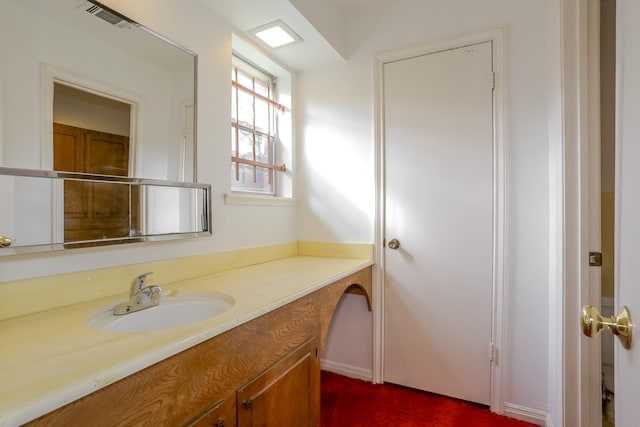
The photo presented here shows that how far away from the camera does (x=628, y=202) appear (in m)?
0.58

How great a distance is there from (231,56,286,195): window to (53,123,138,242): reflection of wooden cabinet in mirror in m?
0.76

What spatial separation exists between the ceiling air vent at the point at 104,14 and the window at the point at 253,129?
0.71 m

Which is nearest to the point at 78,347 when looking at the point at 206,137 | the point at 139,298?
the point at 139,298

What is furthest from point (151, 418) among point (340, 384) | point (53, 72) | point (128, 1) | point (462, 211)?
point (462, 211)

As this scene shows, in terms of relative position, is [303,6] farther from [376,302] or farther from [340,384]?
[340,384]

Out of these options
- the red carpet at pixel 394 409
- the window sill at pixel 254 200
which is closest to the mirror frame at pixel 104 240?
the window sill at pixel 254 200

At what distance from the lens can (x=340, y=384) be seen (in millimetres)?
2115

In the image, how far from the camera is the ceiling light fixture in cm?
181

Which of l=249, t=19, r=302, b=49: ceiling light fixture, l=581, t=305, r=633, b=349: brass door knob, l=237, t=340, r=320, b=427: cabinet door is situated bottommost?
l=237, t=340, r=320, b=427: cabinet door

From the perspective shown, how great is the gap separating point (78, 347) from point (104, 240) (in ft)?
1.76

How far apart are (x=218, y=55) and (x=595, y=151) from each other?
5.85 ft

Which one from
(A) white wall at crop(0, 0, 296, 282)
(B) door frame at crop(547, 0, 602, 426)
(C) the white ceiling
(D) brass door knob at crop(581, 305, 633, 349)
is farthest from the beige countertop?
(C) the white ceiling

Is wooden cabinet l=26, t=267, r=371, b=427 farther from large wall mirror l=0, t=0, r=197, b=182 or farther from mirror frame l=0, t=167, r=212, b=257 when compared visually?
large wall mirror l=0, t=0, r=197, b=182

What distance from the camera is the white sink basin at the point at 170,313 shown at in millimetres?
1087
